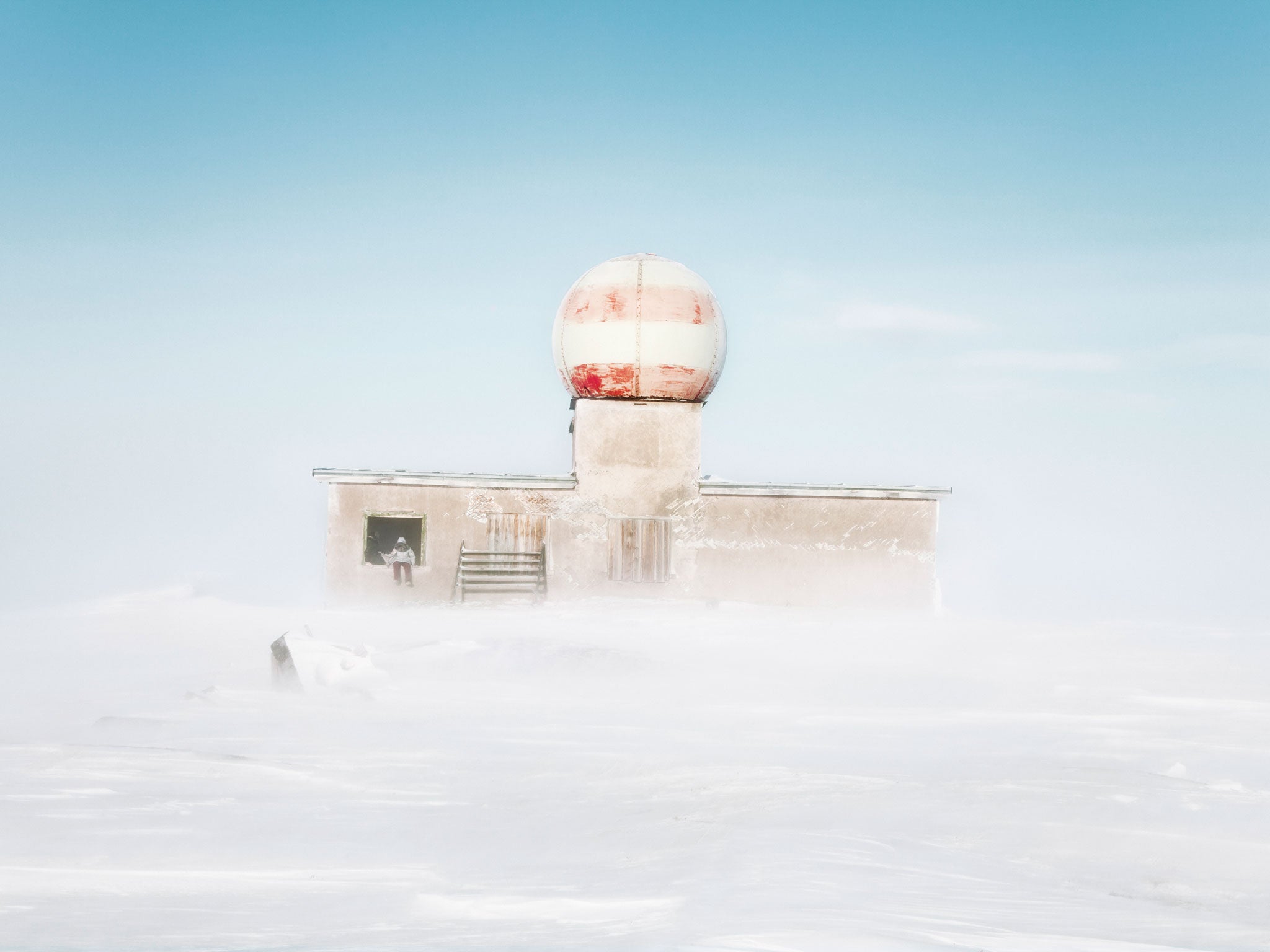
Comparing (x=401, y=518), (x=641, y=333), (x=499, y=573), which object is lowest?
(x=499, y=573)

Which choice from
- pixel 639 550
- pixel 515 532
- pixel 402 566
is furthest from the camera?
pixel 639 550

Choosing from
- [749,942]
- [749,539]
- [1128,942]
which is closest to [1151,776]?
[1128,942]

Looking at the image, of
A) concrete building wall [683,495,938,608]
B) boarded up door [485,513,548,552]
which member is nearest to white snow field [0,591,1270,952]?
boarded up door [485,513,548,552]

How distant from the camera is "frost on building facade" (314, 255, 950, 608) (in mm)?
21266

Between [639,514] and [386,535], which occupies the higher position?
[639,514]

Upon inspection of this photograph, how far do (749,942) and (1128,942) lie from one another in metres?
1.46

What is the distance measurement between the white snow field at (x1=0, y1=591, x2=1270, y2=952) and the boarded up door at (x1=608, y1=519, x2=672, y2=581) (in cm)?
748

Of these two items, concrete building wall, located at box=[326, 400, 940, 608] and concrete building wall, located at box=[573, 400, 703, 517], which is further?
concrete building wall, located at box=[573, 400, 703, 517]

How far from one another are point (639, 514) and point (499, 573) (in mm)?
2669

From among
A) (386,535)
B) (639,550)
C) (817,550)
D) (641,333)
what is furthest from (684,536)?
(386,535)

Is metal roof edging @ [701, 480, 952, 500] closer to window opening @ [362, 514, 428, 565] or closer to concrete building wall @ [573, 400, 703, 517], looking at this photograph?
concrete building wall @ [573, 400, 703, 517]

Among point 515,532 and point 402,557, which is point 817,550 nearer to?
point 515,532

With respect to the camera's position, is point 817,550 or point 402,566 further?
point 817,550

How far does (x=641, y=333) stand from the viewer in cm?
2214
